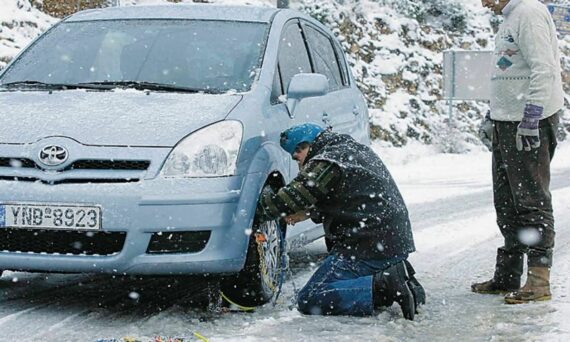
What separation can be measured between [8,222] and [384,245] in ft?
6.11

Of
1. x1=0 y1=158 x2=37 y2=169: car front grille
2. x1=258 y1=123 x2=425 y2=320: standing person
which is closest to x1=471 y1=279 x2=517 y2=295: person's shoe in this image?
x1=258 y1=123 x2=425 y2=320: standing person

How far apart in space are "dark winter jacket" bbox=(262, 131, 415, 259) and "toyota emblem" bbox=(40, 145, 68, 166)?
1.01 metres

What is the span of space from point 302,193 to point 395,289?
26.8 inches

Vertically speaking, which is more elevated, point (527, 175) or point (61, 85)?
point (61, 85)

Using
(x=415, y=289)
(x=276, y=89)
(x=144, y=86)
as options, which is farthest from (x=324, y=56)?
(x=415, y=289)

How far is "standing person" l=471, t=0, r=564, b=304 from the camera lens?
16.3 ft

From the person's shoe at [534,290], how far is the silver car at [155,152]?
4.29 ft

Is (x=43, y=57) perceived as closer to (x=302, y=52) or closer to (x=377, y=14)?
(x=302, y=52)

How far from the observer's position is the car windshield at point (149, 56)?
5.12m

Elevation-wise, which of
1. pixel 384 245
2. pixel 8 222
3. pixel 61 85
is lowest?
pixel 384 245

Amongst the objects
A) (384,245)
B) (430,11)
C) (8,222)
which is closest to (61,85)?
(8,222)

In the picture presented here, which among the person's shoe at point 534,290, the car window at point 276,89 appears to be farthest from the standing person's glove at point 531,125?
the car window at point 276,89

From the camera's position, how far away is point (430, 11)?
75.4 feet

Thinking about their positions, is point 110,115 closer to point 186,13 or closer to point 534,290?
point 186,13
